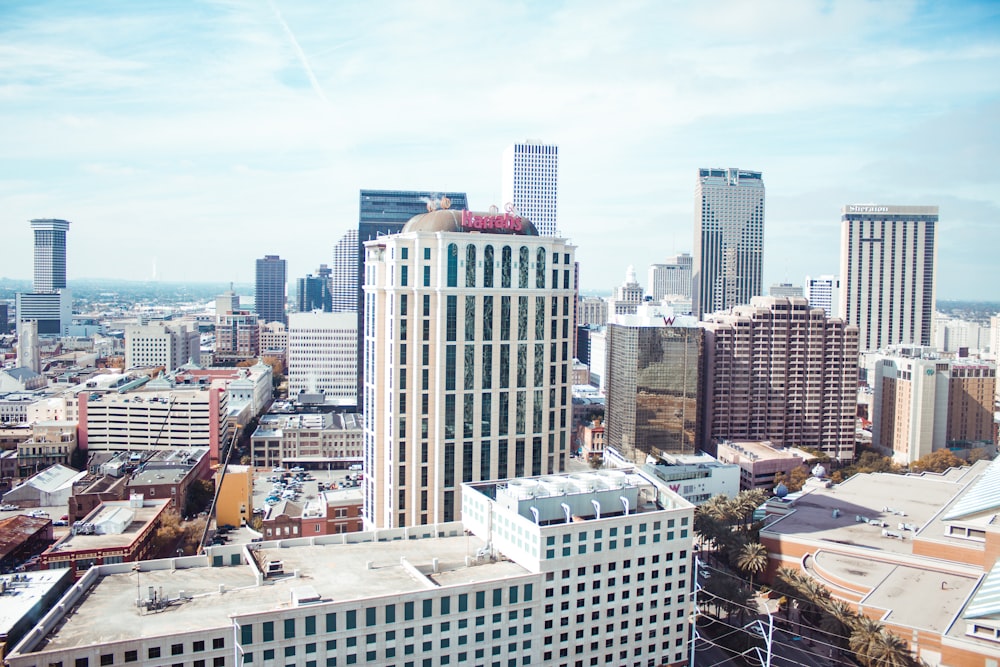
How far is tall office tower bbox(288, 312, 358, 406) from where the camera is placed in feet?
614

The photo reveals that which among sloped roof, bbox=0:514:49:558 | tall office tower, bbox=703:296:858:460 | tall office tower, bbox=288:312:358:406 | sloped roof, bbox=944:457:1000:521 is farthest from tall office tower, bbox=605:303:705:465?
tall office tower, bbox=288:312:358:406

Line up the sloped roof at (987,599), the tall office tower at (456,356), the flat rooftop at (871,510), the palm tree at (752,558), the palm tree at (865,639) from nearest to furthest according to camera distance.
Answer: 1. the sloped roof at (987,599)
2. the palm tree at (865,639)
3. the tall office tower at (456,356)
4. the palm tree at (752,558)
5. the flat rooftop at (871,510)

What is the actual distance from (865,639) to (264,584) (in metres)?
38.6

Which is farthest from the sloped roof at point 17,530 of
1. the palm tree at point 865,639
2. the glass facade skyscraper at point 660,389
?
the glass facade skyscraper at point 660,389

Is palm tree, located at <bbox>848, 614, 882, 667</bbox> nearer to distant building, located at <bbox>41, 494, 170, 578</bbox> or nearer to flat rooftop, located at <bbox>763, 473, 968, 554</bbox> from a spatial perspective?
flat rooftop, located at <bbox>763, 473, 968, 554</bbox>

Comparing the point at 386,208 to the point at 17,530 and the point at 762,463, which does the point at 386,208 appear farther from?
the point at 17,530

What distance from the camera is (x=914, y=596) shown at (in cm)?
6212

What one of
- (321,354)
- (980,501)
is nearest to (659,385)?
(980,501)

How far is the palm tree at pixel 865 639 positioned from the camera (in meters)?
53.6

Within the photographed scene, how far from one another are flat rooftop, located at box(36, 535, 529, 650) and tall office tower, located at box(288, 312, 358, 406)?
138815 mm

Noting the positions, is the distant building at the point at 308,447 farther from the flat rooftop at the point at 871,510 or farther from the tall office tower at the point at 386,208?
the flat rooftop at the point at 871,510

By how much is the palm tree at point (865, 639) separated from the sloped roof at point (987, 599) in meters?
5.63

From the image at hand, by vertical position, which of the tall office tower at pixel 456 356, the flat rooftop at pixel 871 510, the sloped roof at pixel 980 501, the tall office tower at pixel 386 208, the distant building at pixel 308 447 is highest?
the tall office tower at pixel 386 208

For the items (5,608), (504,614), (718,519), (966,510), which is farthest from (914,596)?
(5,608)
